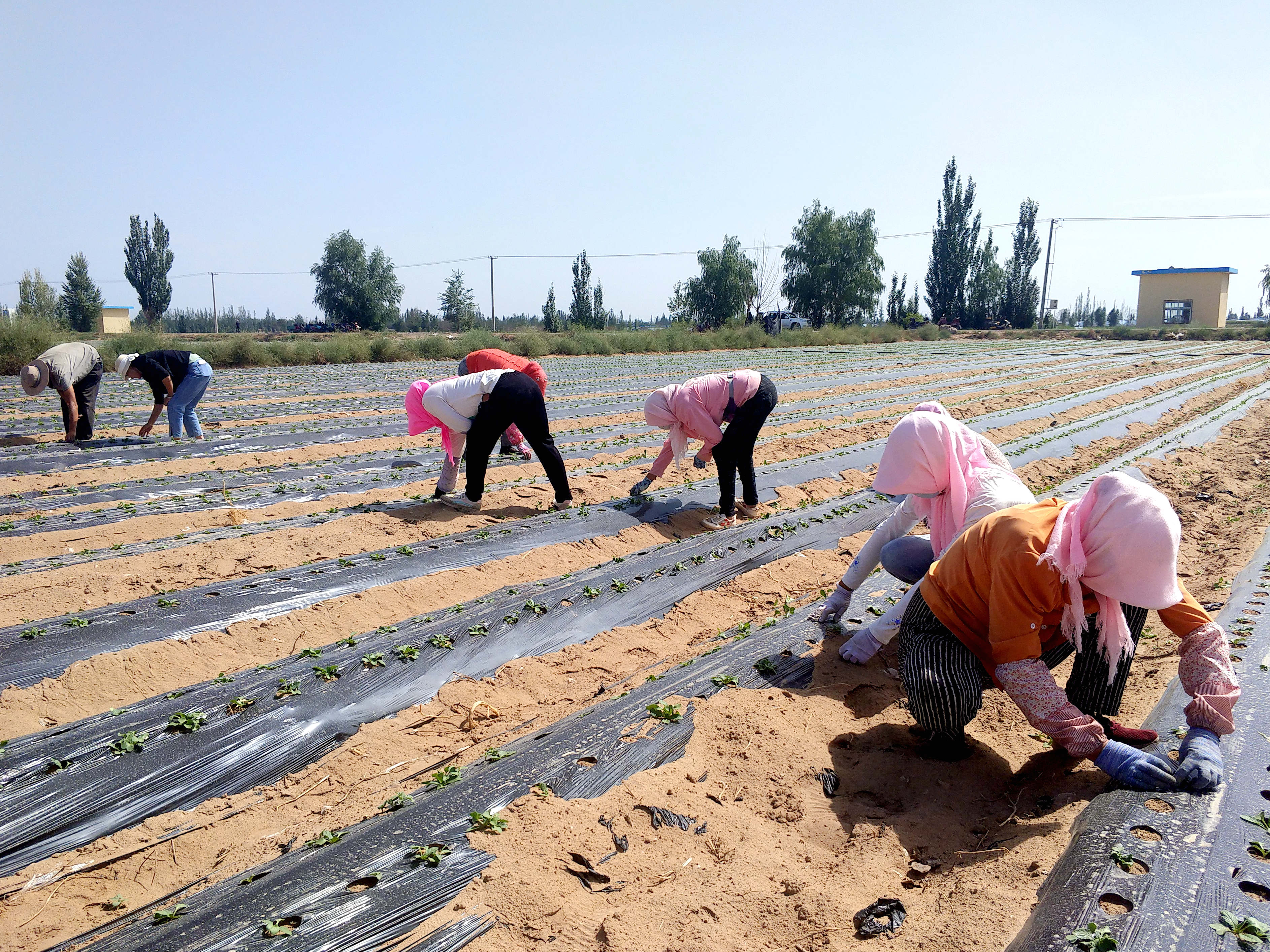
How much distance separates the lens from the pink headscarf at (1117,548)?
6.99 ft

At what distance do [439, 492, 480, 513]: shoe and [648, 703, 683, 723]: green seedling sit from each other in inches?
136

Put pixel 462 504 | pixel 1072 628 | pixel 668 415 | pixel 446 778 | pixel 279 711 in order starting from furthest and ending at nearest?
pixel 462 504 → pixel 668 415 → pixel 279 711 → pixel 446 778 → pixel 1072 628

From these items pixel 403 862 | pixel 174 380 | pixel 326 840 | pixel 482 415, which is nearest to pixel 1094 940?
pixel 403 862

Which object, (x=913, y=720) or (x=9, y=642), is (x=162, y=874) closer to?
(x=9, y=642)

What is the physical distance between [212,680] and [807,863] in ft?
8.44

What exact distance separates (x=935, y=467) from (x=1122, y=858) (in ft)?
4.82

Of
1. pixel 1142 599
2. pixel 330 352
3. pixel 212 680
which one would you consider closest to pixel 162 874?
pixel 212 680

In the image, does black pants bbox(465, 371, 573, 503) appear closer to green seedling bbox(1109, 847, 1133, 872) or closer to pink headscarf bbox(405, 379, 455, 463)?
pink headscarf bbox(405, 379, 455, 463)

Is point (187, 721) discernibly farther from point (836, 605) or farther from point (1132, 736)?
point (1132, 736)

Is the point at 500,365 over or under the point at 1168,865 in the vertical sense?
over

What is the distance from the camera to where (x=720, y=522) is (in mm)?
5898

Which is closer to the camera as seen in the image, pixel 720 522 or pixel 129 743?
pixel 129 743

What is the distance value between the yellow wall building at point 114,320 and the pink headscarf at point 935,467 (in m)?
38.5

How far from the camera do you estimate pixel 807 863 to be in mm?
2250
